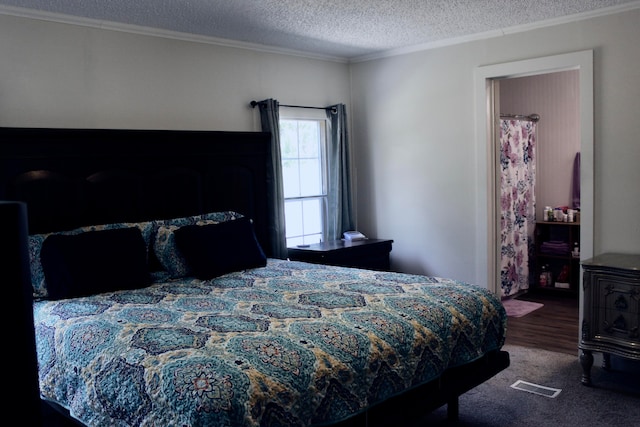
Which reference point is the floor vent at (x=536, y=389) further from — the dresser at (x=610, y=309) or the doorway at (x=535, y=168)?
the doorway at (x=535, y=168)

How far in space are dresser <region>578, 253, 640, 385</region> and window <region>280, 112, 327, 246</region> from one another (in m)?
2.48

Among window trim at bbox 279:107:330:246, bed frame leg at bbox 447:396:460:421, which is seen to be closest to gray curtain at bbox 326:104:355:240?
window trim at bbox 279:107:330:246

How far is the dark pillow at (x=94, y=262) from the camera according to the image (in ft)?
10.6

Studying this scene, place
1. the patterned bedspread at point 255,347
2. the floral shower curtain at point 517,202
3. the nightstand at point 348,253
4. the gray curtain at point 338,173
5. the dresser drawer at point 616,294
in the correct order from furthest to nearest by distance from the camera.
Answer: the floral shower curtain at point 517,202
the gray curtain at point 338,173
the nightstand at point 348,253
the dresser drawer at point 616,294
the patterned bedspread at point 255,347

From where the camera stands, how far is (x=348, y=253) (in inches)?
199

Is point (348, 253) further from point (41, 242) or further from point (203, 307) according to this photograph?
point (41, 242)

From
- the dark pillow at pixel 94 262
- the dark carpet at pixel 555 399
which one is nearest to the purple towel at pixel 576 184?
the dark carpet at pixel 555 399

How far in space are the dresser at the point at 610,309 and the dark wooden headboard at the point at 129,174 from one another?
2463mm

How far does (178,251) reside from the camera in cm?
386

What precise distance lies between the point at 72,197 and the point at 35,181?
248 mm

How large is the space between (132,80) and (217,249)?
1396mm

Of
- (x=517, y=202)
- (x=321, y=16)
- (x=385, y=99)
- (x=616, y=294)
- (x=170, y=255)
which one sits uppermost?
(x=321, y=16)

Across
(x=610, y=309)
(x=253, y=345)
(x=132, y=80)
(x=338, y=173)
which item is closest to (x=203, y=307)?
(x=253, y=345)

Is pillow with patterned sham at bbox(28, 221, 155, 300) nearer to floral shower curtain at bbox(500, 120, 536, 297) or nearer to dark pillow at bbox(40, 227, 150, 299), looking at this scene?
dark pillow at bbox(40, 227, 150, 299)
